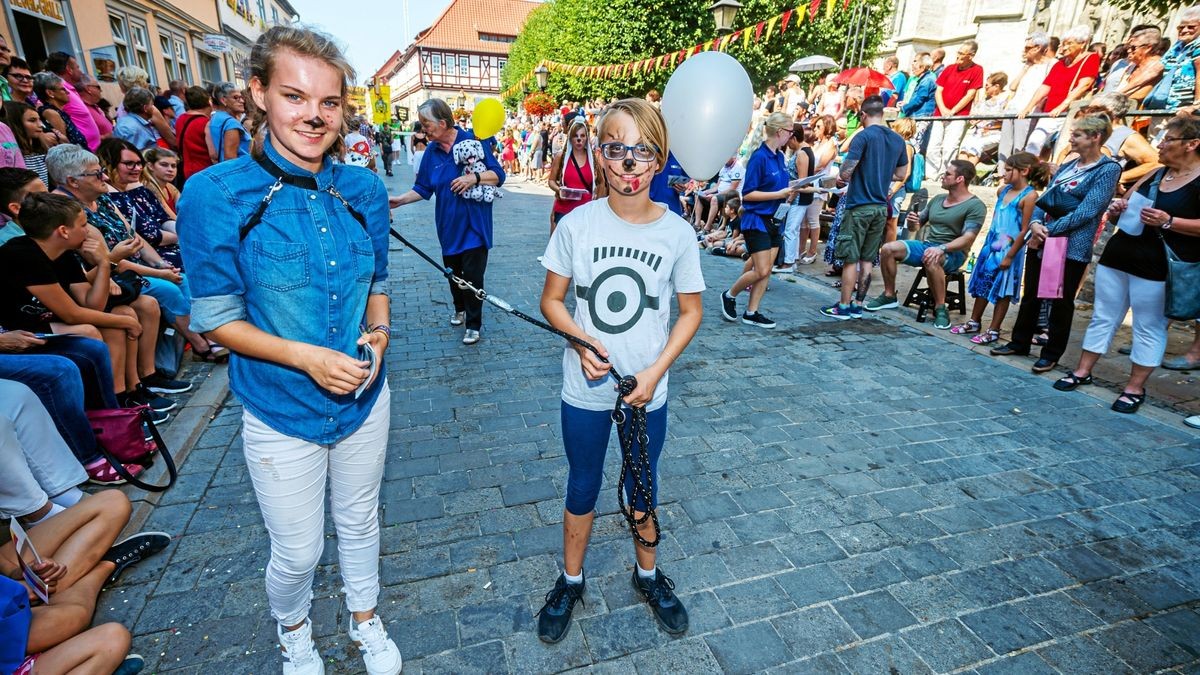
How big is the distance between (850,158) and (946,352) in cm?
251

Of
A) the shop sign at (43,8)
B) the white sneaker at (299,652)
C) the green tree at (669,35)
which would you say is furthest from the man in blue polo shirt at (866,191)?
the green tree at (669,35)

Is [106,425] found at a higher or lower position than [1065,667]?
higher

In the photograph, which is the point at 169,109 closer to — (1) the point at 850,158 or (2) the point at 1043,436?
(1) the point at 850,158

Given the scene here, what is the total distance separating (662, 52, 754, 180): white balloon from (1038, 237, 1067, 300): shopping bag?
142 inches

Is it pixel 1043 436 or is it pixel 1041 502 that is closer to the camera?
pixel 1041 502

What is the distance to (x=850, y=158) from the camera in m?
6.82

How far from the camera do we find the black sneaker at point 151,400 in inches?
172

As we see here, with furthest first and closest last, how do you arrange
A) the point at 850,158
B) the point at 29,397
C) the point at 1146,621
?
1. the point at 850,158
2. the point at 29,397
3. the point at 1146,621

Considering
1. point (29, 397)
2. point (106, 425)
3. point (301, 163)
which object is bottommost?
point (106, 425)

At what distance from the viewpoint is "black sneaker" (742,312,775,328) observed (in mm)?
6773

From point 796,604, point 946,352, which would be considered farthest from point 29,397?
point 946,352

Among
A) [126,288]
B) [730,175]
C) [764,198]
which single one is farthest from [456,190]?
[730,175]

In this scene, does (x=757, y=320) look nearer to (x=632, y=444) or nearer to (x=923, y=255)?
(x=923, y=255)

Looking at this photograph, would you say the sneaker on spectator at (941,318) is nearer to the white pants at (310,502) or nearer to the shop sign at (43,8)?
the white pants at (310,502)
